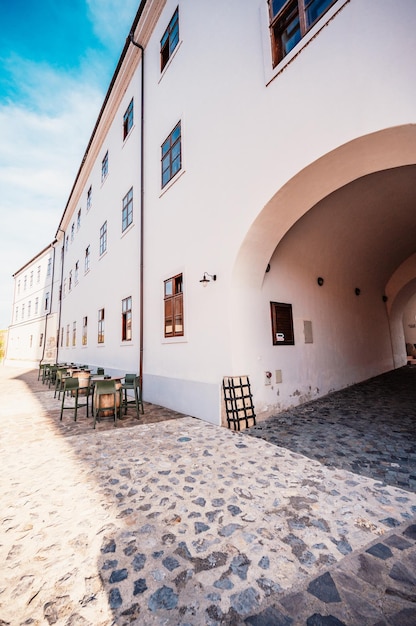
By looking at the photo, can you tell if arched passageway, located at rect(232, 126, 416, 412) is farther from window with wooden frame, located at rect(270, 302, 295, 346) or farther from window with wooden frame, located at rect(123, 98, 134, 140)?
window with wooden frame, located at rect(123, 98, 134, 140)

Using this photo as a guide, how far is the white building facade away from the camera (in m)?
3.70

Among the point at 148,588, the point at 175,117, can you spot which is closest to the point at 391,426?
the point at 148,588

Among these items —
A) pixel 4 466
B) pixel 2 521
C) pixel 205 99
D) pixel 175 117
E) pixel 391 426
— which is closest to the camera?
pixel 2 521

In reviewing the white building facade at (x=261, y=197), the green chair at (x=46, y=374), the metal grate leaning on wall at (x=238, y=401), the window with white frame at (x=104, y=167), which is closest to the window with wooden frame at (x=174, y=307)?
the white building facade at (x=261, y=197)

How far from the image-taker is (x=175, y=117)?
→ 7629mm

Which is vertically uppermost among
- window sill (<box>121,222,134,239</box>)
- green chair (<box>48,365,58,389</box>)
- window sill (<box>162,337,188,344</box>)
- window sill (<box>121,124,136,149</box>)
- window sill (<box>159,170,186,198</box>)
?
window sill (<box>121,124,136,149</box>)

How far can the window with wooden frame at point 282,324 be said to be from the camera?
6.21 m

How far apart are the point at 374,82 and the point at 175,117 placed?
19.0 feet

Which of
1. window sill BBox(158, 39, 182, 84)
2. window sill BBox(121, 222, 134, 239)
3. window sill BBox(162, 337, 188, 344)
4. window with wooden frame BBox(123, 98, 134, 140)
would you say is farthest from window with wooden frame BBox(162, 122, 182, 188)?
window sill BBox(162, 337, 188, 344)

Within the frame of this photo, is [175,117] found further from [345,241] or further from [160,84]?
[345,241]

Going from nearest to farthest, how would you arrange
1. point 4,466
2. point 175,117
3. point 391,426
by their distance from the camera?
point 4,466
point 391,426
point 175,117

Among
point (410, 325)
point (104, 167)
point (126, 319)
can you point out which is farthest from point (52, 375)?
point (410, 325)

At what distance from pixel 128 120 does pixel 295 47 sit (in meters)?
8.96

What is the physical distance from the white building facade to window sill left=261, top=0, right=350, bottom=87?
0.08 ft
